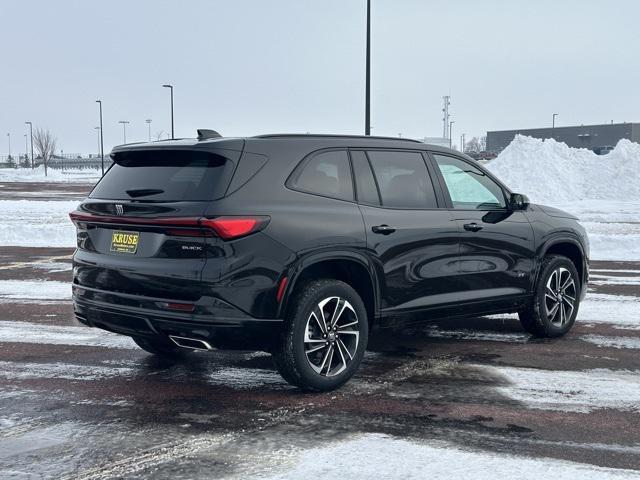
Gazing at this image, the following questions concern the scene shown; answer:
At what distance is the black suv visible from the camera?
16.2ft

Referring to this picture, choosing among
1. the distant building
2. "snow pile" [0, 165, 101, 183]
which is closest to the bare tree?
"snow pile" [0, 165, 101, 183]

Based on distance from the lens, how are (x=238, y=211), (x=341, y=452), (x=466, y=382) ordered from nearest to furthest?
(x=341, y=452), (x=238, y=211), (x=466, y=382)

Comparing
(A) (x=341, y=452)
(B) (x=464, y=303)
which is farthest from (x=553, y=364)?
(A) (x=341, y=452)

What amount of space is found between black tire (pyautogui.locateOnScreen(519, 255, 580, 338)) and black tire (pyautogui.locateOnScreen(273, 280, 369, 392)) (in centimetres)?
220

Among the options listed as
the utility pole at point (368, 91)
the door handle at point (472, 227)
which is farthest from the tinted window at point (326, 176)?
the utility pole at point (368, 91)

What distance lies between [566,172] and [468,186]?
25.5 m

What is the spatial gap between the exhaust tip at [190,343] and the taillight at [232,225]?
71 centimetres

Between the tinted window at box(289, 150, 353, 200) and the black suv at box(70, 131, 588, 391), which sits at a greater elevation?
the tinted window at box(289, 150, 353, 200)

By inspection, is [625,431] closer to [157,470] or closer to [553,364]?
[553,364]

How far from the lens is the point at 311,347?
17.5 feet

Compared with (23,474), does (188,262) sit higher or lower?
higher

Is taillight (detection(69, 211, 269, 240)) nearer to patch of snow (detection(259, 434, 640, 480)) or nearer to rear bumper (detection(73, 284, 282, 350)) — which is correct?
rear bumper (detection(73, 284, 282, 350))

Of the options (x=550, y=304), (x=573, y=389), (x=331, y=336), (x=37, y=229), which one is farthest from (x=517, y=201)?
(x=37, y=229)

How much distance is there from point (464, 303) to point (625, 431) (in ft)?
6.45
